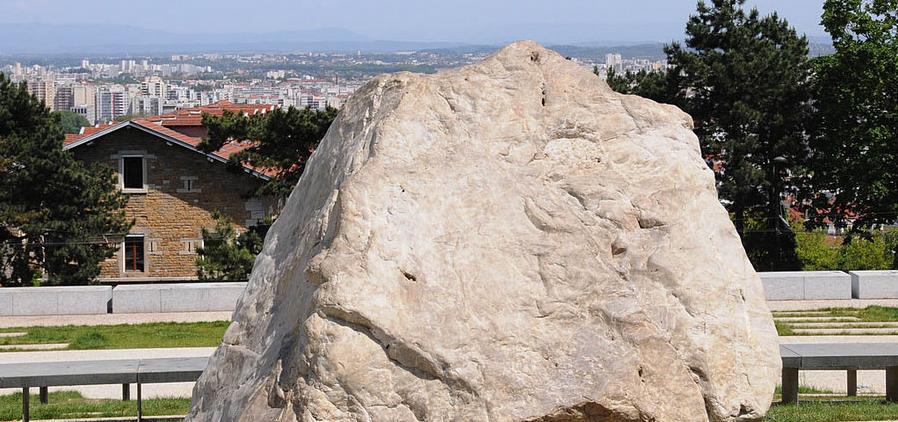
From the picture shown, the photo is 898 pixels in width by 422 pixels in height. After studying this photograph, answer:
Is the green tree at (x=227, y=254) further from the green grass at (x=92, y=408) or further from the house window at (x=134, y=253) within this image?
the green grass at (x=92, y=408)

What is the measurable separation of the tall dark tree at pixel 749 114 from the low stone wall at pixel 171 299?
13.7 meters

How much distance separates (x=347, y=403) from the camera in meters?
3.92

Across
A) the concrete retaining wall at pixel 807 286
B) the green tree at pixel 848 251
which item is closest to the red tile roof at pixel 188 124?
the concrete retaining wall at pixel 807 286

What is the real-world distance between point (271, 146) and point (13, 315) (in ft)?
26.4

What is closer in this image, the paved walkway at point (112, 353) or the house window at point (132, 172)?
the paved walkway at point (112, 353)

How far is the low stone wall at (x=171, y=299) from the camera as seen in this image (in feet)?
52.6

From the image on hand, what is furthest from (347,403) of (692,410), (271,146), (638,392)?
(271,146)

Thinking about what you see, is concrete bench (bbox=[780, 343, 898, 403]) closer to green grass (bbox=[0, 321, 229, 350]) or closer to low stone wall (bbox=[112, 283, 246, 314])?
green grass (bbox=[0, 321, 229, 350])

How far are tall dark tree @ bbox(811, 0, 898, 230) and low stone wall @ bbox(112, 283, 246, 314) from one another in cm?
1565

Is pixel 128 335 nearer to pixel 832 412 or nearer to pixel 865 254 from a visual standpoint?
pixel 832 412

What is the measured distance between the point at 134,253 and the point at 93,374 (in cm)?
2210

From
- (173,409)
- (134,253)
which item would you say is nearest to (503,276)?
(173,409)

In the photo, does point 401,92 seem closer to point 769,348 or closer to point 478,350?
point 478,350

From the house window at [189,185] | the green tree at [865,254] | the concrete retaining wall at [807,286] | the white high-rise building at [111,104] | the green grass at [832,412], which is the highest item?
the white high-rise building at [111,104]
